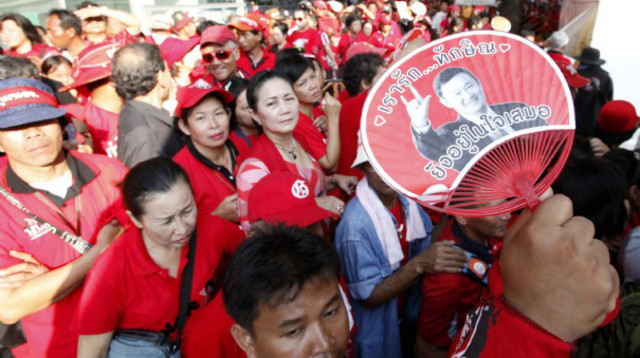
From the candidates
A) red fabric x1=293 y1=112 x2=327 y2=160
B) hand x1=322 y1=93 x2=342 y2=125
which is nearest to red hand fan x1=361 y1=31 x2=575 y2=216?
hand x1=322 y1=93 x2=342 y2=125

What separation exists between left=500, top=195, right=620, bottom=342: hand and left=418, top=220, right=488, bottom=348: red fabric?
0.95m

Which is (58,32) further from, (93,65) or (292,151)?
(292,151)

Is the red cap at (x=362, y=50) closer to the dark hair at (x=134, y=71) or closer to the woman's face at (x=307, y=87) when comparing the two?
the woman's face at (x=307, y=87)

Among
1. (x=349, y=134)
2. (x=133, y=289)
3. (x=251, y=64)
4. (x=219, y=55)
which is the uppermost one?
(x=219, y=55)

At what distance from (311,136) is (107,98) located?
1626 mm

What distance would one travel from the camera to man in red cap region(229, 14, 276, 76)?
5270mm

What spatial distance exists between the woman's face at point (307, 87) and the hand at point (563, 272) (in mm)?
2502

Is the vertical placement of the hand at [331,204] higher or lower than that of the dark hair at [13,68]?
lower

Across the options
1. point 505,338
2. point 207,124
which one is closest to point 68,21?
point 207,124

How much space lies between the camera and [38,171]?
200cm

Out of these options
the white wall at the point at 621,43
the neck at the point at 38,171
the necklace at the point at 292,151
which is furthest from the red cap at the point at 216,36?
the white wall at the point at 621,43

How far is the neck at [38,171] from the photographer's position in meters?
1.98

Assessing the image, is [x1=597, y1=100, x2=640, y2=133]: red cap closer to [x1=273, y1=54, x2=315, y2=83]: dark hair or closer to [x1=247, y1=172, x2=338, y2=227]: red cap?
[x1=273, y1=54, x2=315, y2=83]: dark hair

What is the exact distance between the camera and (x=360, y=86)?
3783 millimetres
